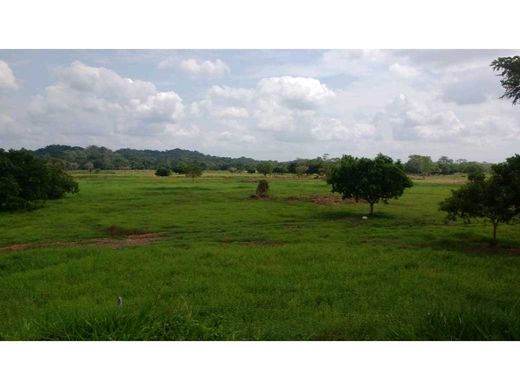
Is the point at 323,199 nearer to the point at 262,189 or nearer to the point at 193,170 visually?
the point at 262,189

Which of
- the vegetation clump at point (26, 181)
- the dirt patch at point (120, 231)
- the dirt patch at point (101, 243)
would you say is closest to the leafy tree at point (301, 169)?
the dirt patch at point (101, 243)

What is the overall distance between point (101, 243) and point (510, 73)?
7220 mm

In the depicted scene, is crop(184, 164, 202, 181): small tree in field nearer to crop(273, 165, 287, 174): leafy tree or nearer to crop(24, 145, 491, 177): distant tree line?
crop(24, 145, 491, 177): distant tree line

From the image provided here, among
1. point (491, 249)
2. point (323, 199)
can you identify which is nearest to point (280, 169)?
point (323, 199)

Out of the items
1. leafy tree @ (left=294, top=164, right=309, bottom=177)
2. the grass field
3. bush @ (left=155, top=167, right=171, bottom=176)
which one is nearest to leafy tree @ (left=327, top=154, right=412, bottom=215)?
the grass field

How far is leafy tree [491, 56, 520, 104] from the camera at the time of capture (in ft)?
19.5

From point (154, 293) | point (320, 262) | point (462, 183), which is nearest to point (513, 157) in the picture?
point (462, 183)

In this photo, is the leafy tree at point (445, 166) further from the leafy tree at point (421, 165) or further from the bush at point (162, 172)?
the bush at point (162, 172)

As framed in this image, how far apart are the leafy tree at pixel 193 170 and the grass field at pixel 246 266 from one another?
0.77 ft

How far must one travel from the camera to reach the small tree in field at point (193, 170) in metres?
8.36

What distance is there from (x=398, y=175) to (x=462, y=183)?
1414 millimetres

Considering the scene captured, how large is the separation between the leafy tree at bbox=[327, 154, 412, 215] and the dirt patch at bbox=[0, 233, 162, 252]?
437cm

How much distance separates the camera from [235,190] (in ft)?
34.4

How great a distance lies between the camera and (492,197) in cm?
764
